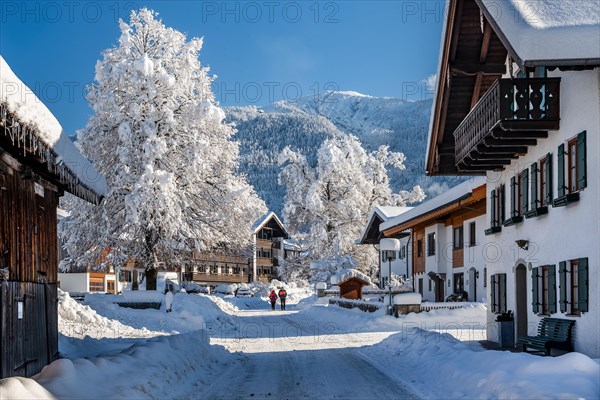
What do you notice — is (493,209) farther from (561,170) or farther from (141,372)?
(141,372)

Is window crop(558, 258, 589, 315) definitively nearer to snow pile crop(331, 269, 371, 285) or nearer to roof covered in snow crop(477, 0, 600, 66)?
roof covered in snow crop(477, 0, 600, 66)

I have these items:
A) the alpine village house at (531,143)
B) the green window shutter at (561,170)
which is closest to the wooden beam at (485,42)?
the alpine village house at (531,143)

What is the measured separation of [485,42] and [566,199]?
18.9 ft

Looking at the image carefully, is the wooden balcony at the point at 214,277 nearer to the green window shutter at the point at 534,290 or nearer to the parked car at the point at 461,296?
the parked car at the point at 461,296

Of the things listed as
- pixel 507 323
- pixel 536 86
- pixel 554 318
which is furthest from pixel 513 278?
pixel 536 86

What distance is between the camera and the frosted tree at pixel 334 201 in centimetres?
5822

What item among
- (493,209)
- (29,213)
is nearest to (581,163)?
(493,209)

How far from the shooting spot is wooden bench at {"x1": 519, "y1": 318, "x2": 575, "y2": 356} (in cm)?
1553

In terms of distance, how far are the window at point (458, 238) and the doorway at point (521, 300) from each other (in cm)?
1501

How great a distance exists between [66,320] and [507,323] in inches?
543

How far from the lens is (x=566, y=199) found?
15.3 m

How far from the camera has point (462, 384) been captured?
1163 centimetres

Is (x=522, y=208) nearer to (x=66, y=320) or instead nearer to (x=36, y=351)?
(x=36, y=351)

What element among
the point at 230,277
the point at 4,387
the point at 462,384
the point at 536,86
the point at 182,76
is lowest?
the point at 230,277
